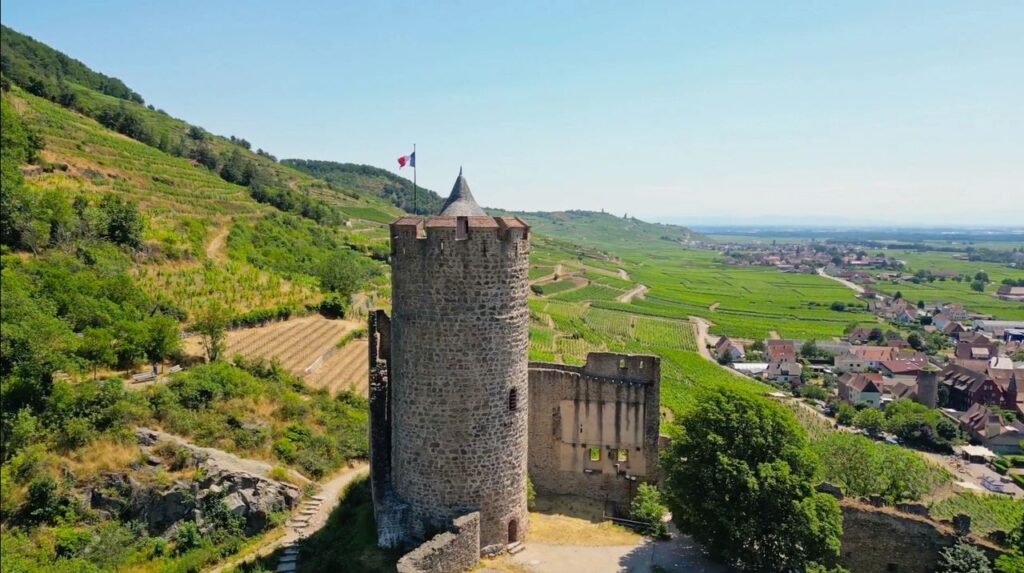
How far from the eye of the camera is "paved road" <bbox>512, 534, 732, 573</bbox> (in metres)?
16.5

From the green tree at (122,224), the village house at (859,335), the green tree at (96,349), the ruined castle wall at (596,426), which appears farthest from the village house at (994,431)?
the green tree at (122,224)

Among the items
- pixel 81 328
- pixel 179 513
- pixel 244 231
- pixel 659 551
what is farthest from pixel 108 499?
pixel 244 231

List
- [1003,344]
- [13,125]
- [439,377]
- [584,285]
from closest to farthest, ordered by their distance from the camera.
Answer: [439,377]
[13,125]
[1003,344]
[584,285]

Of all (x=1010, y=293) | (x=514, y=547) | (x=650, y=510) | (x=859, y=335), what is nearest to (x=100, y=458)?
(x=514, y=547)

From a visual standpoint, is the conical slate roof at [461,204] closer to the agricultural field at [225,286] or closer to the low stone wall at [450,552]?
the low stone wall at [450,552]

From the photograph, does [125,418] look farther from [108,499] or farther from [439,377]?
[439,377]

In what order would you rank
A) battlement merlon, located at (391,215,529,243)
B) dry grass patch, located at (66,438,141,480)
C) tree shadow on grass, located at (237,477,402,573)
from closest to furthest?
battlement merlon, located at (391,215,529,243)
tree shadow on grass, located at (237,477,402,573)
dry grass patch, located at (66,438,141,480)

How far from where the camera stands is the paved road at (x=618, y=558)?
16469 millimetres

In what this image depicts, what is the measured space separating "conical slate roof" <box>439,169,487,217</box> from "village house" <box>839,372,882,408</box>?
236 ft

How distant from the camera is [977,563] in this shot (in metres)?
17.1

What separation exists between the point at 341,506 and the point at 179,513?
223 inches

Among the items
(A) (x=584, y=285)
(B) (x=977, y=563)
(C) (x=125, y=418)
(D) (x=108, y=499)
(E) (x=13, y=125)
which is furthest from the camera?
(A) (x=584, y=285)

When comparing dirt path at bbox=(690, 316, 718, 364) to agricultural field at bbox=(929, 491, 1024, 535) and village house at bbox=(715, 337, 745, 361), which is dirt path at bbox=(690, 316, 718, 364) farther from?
agricultural field at bbox=(929, 491, 1024, 535)

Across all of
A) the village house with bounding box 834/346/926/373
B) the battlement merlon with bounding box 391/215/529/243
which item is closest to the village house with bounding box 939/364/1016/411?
the village house with bounding box 834/346/926/373
